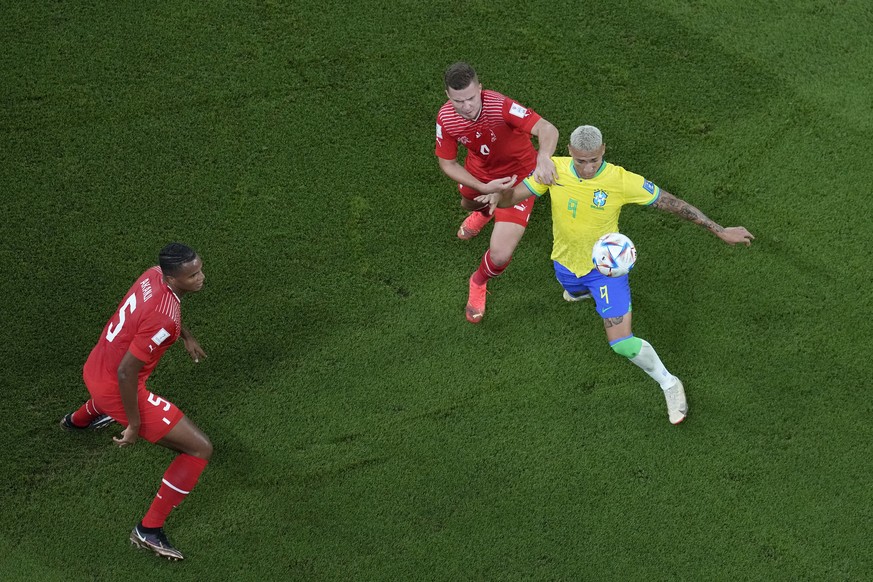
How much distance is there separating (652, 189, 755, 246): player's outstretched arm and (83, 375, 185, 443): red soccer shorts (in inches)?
131

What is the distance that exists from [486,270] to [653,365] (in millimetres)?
1312

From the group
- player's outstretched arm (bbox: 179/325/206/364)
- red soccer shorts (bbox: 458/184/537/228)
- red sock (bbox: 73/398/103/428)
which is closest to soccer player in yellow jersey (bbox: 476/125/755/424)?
red soccer shorts (bbox: 458/184/537/228)

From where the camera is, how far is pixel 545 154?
565 cm

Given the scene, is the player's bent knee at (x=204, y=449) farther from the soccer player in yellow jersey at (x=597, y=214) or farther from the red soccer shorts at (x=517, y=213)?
the red soccer shorts at (x=517, y=213)

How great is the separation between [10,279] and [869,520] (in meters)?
6.28

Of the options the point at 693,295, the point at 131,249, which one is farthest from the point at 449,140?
the point at 131,249

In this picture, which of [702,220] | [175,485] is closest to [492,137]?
[702,220]

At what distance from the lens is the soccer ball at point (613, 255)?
5.83 metres

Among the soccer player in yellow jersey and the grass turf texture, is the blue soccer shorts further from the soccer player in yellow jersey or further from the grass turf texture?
the grass turf texture

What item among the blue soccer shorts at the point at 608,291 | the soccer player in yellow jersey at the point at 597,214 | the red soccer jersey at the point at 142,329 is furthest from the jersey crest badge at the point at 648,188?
the red soccer jersey at the point at 142,329

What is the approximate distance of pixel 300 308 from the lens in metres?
6.89

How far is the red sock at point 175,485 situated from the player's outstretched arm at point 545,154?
2.79 m

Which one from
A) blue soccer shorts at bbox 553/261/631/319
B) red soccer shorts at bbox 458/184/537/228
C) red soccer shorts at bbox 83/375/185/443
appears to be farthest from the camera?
red soccer shorts at bbox 458/184/537/228

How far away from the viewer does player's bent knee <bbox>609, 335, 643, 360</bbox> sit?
239 inches
